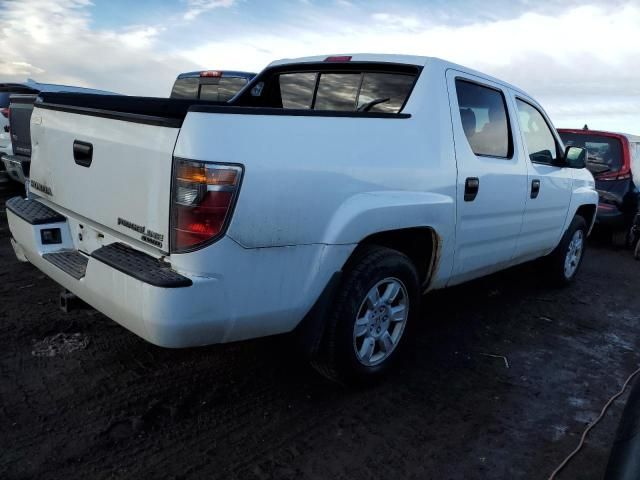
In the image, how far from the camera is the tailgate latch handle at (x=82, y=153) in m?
2.61

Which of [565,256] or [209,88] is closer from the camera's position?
[565,256]

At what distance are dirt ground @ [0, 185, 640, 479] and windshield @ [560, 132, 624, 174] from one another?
4.61m

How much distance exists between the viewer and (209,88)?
8234mm

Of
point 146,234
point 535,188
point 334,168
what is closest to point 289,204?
point 334,168

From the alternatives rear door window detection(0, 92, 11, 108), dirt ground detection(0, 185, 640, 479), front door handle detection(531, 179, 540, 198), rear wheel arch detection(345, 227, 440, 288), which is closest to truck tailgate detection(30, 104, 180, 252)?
dirt ground detection(0, 185, 640, 479)

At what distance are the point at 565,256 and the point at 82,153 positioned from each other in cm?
468

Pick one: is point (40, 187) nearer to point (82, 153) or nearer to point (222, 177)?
point (82, 153)

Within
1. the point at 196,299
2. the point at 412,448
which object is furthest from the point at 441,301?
the point at 196,299

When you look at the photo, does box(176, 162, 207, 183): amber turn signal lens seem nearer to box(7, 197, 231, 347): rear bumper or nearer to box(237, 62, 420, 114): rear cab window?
box(7, 197, 231, 347): rear bumper

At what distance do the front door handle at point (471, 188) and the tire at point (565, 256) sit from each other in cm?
230

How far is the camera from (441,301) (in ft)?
15.9

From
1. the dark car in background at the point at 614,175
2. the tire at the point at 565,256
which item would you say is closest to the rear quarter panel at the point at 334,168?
the tire at the point at 565,256

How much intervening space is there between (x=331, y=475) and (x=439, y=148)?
1.93 meters

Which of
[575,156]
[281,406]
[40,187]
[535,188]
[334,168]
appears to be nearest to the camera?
[334,168]
